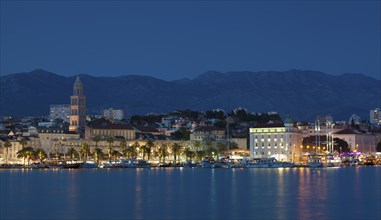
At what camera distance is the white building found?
508 ft

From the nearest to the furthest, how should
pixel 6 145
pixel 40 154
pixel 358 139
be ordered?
pixel 40 154 → pixel 6 145 → pixel 358 139

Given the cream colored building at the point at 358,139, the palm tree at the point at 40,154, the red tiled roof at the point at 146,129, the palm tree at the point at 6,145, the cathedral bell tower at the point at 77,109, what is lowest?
the palm tree at the point at 40,154

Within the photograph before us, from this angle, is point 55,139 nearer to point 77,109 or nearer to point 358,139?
point 77,109

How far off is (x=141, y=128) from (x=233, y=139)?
70.3 feet

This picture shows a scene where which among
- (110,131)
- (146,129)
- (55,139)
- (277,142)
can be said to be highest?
(146,129)

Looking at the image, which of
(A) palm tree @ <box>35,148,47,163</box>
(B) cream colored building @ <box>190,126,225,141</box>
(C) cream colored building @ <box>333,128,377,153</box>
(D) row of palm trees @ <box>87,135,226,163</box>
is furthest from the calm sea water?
(C) cream colored building @ <box>333,128,377,153</box>

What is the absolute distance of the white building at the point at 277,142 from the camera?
15488 centimetres

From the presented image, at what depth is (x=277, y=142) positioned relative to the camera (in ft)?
511

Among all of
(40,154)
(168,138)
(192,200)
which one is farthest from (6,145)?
(192,200)

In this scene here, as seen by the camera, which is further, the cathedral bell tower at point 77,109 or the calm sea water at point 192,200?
the cathedral bell tower at point 77,109

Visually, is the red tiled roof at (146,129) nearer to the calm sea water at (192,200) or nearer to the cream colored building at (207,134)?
the cream colored building at (207,134)

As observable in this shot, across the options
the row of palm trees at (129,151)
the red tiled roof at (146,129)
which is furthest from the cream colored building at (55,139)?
the red tiled roof at (146,129)

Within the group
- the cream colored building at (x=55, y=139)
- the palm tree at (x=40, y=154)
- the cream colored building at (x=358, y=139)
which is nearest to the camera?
the palm tree at (x=40, y=154)

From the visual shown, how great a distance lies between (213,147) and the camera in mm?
172250
